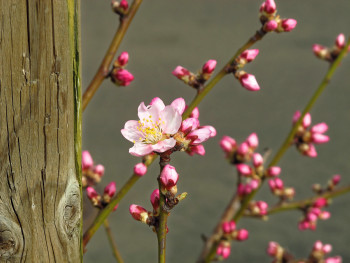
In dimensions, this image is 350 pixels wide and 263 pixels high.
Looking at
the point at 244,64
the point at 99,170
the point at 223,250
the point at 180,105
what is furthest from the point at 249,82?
the point at 223,250

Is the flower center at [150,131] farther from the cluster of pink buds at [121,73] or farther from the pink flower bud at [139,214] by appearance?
the cluster of pink buds at [121,73]

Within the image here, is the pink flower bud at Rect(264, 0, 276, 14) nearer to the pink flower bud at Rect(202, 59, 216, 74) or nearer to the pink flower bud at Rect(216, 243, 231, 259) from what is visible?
the pink flower bud at Rect(202, 59, 216, 74)

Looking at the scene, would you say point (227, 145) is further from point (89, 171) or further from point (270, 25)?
point (270, 25)

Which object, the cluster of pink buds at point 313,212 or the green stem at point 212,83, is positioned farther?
the cluster of pink buds at point 313,212

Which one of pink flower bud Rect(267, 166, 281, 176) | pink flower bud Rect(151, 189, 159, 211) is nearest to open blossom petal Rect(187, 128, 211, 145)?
pink flower bud Rect(151, 189, 159, 211)

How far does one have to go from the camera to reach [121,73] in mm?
1322

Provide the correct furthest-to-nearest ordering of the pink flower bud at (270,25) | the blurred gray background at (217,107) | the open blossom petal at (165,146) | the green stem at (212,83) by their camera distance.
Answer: the blurred gray background at (217,107)
the pink flower bud at (270,25)
the green stem at (212,83)
the open blossom petal at (165,146)

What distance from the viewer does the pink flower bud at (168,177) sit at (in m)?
0.90

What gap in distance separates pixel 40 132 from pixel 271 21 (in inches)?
20.9

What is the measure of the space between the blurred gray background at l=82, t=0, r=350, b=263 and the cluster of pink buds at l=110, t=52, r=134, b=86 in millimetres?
1599

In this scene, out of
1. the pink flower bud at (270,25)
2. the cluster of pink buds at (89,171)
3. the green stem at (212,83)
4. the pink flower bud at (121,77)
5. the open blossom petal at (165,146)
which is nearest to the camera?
the open blossom petal at (165,146)

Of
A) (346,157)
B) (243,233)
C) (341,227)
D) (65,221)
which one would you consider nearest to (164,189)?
(65,221)

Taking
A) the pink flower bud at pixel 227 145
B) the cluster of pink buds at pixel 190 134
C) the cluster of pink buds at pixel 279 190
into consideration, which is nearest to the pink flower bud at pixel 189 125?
the cluster of pink buds at pixel 190 134

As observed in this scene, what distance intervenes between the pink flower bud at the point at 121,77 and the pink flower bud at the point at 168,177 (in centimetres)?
46
